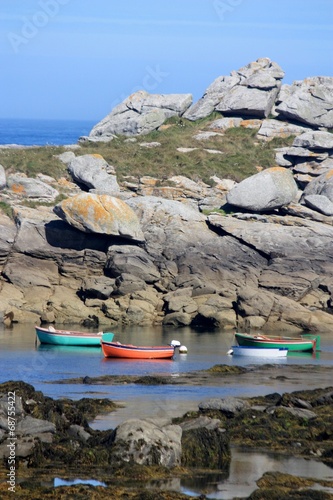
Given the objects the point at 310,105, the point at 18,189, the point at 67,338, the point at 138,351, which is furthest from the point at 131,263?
the point at 310,105

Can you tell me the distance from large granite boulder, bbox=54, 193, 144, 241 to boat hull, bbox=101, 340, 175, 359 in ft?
33.1

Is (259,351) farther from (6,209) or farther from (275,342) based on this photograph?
(6,209)

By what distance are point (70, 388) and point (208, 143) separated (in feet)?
127

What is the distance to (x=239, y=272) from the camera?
47.5 m

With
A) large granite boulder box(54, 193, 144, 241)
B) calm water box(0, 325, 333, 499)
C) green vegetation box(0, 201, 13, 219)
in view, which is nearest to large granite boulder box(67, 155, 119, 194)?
green vegetation box(0, 201, 13, 219)

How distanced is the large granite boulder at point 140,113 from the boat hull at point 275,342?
3091 cm

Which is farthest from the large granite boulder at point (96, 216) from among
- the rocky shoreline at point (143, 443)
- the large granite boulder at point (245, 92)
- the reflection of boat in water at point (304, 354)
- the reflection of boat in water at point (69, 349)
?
the large granite boulder at point (245, 92)

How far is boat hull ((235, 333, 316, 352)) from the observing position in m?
39.7

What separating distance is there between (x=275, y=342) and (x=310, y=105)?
1206 inches

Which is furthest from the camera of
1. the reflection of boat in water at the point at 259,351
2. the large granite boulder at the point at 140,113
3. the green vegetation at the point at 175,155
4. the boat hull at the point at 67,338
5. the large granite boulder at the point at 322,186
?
the large granite boulder at the point at 140,113

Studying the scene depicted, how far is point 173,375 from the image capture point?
33.0 metres

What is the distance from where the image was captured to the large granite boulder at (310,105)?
6625 cm

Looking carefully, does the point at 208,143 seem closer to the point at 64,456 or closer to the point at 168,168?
the point at 168,168

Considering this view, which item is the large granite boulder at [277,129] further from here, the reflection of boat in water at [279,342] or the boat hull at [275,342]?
the boat hull at [275,342]
